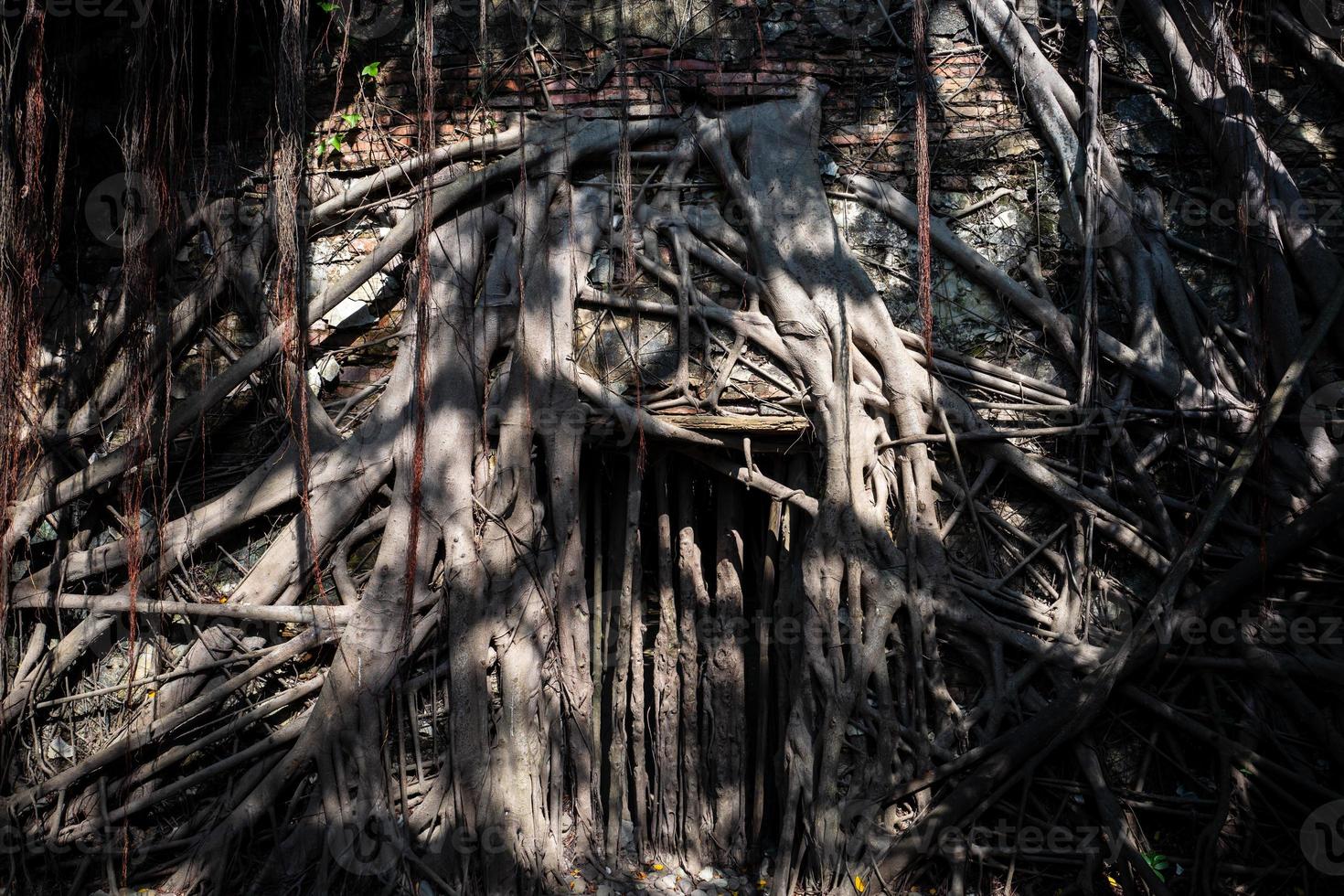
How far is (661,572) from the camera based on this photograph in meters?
3.55

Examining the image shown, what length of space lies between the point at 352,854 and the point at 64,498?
5.08ft

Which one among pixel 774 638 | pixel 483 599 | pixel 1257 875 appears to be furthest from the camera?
pixel 774 638

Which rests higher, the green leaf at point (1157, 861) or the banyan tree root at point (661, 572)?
the banyan tree root at point (661, 572)

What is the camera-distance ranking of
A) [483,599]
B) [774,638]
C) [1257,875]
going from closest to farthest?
[1257,875] → [483,599] → [774,638]

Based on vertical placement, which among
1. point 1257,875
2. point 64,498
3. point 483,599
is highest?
point 64,498

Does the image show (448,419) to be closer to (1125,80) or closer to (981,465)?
(981,465)

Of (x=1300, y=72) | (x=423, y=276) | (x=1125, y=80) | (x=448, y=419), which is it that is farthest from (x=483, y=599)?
(x=1300, y=72)

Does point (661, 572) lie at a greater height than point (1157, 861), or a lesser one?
greater

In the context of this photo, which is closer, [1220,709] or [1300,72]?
[1220,709]

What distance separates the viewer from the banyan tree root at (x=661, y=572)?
308cm

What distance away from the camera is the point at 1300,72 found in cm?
362

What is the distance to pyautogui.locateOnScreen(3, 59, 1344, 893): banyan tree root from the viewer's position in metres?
3.08

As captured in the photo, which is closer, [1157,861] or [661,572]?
[1157,861]

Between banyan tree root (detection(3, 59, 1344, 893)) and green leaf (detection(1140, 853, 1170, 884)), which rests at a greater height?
banyan tree root (detection(3, 59, 1344, 893))
